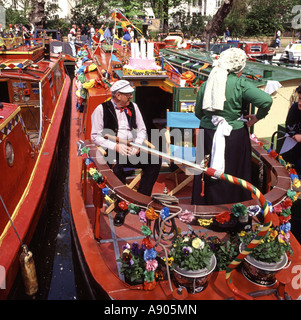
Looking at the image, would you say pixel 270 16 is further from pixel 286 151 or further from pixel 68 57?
pixel 286 151

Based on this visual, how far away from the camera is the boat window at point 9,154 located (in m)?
3.96

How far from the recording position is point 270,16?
3534 cm

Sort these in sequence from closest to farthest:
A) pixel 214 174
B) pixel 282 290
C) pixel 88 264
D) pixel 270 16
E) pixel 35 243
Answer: pixel 214 174
pixel 282 290
pixel 88 264
pixel 35 243
pixel 270 16

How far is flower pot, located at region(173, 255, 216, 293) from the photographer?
8.39 ft

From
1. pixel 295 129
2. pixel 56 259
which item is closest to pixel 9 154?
pixel 56 259

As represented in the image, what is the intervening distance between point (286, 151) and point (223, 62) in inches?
74.4

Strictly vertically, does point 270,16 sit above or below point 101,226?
above

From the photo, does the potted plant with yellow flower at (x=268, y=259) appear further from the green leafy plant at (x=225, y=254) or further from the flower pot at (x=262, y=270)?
the green leafy plant at (x=225, y=254)

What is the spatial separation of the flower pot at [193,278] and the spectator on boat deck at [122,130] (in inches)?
58.2

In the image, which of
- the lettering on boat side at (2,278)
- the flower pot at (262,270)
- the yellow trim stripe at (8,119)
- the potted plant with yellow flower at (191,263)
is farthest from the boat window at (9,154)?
the flower pot at (262,270)

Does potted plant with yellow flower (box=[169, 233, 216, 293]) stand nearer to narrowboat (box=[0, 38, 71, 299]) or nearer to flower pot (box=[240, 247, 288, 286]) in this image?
flower pot (box=[240, 247, 288, 286])

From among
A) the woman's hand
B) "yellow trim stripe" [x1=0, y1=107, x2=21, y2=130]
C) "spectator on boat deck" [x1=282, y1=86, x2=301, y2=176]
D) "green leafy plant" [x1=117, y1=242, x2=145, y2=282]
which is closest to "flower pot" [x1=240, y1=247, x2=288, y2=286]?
"green leafy plant" [x1=117, y1=242, x2=145, y2=282]

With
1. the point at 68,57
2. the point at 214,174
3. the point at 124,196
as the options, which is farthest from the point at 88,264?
the point at 68,57

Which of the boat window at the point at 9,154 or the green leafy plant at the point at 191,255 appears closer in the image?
the green leafy plant at the point at 191,255
